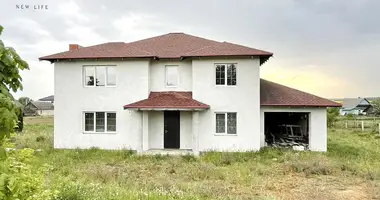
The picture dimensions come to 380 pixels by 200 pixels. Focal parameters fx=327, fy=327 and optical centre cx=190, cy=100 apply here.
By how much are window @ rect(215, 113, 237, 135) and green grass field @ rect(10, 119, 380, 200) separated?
5.24ft

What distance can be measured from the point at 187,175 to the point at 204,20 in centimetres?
1334

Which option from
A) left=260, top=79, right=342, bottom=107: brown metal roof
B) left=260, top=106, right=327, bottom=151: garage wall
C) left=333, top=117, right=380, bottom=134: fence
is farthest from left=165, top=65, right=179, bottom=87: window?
left=333, top=117, right=380, bottom=134: fence

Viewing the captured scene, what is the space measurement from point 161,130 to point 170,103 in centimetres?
220

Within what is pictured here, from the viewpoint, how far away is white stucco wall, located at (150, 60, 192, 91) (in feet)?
61.5

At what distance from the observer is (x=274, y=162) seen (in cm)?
1505

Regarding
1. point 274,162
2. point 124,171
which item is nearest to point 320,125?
point 274,162

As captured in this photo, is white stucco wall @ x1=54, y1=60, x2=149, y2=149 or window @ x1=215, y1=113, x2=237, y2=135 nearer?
window @ x1=215, y1=113, x2=237, y2=135

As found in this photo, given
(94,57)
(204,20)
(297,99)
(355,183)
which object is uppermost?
(204,20)

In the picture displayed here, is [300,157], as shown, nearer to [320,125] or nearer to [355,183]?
[320,125]

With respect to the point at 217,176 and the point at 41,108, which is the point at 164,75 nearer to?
the point at 217,176

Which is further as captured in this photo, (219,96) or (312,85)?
(312,85)

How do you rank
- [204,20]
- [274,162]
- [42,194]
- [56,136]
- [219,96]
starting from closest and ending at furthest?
[42,194]
[274,162]
[219,96]
[56,136]
[204,20]

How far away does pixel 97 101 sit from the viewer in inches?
742

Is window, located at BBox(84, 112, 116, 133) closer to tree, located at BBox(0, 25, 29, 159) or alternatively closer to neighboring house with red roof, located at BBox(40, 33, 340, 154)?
neighboring house with red roof, located at BBox(40, 33, 340, 154)
